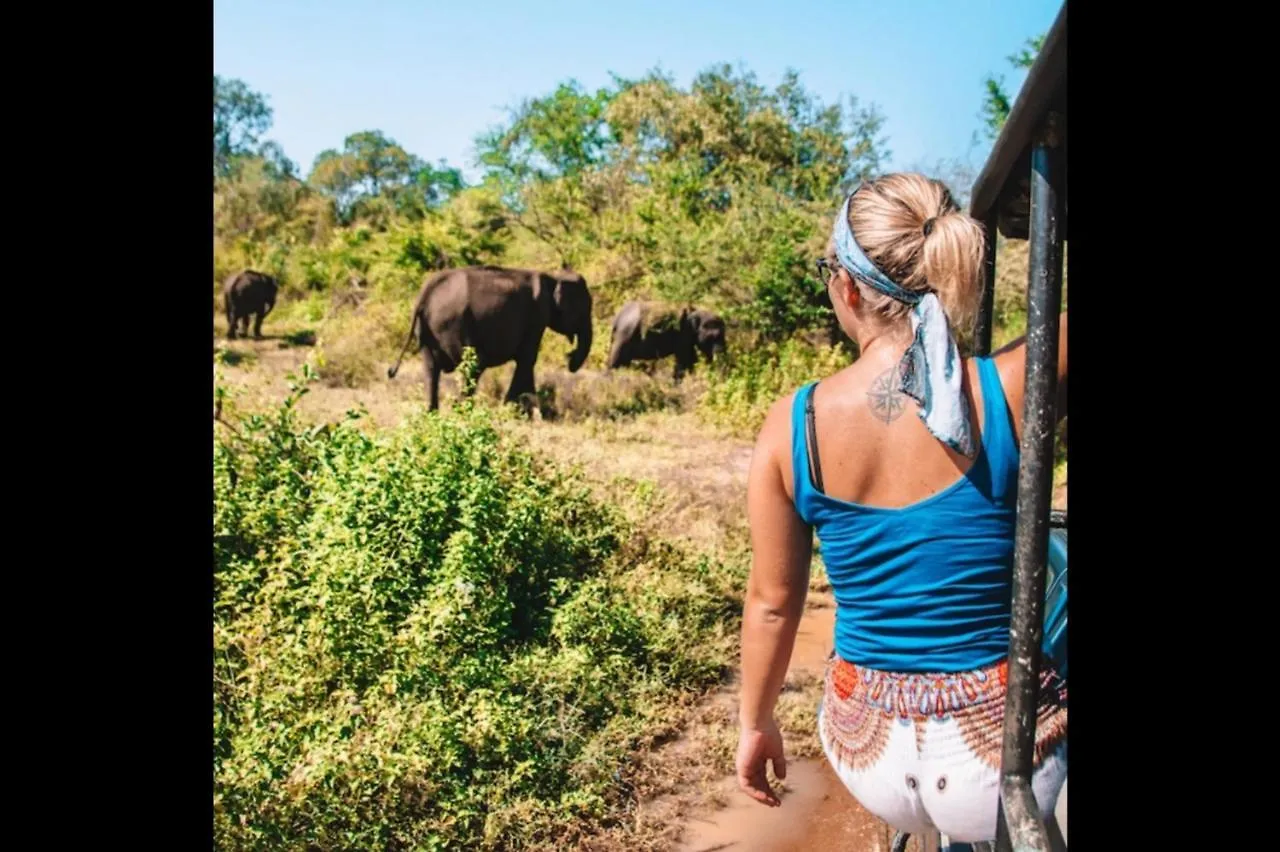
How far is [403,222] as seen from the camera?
21.0m

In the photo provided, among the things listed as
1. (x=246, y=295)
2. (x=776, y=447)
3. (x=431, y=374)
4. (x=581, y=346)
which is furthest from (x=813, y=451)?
(x=246, y=295)

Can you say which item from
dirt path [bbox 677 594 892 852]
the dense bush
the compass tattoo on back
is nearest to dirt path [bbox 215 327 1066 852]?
dirt path [bbox 677 594 892 852]

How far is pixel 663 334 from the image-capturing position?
13.1 m

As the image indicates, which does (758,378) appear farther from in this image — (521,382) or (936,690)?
(936,690)

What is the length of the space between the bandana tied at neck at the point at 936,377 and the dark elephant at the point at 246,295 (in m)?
16.9

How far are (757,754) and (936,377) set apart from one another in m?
0.74

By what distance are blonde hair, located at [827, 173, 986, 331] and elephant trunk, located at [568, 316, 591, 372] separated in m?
10.9

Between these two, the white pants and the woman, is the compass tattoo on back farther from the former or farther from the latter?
the white pants

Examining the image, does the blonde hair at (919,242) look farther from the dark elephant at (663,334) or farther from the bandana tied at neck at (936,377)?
the dark elephant at (663,334)

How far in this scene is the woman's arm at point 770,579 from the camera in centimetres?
168

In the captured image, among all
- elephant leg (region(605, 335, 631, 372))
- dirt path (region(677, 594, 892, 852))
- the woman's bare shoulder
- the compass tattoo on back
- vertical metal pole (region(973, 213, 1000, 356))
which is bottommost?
dirt path (region(677, 594, 892, 852))

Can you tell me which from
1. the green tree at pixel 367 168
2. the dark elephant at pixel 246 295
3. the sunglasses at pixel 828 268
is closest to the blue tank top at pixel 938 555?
the sunglasses at pixel 828 268

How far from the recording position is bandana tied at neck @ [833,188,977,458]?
4.97 ft

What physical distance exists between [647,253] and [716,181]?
319cm
